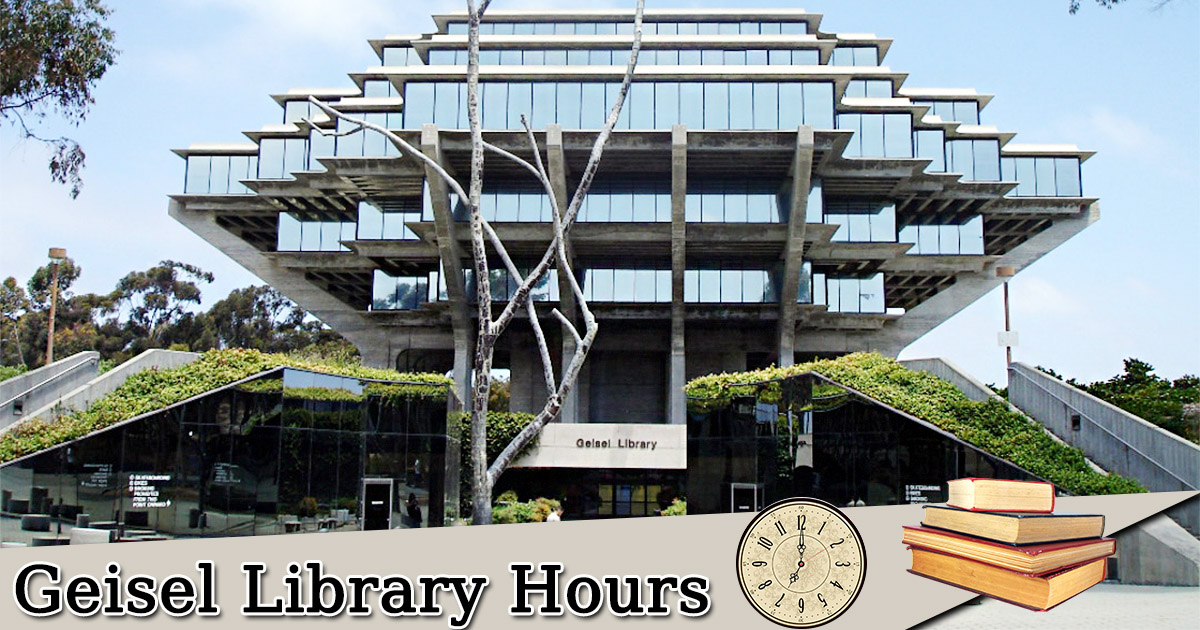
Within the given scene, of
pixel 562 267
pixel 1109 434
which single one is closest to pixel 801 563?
pixel 1109 434

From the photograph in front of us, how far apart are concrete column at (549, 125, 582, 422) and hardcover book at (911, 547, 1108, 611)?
92.9 feet

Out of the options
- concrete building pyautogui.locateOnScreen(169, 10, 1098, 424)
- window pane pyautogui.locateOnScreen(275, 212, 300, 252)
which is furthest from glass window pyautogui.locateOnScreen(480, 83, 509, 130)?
window pane pyautogui.locateOnScreen(275, 212, 300, 252)

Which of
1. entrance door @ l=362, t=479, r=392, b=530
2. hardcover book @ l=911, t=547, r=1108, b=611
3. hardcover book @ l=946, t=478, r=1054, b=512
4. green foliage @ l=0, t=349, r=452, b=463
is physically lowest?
entrance door @ l=362, t=479, r=392, b=530

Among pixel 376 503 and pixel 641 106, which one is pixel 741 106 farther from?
pixel 376 503

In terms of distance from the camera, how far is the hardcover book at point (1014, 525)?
488 cm

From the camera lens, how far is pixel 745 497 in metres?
23.5

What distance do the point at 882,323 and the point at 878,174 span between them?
7377 millimetres

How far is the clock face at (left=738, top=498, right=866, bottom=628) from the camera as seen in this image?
6.06 metres

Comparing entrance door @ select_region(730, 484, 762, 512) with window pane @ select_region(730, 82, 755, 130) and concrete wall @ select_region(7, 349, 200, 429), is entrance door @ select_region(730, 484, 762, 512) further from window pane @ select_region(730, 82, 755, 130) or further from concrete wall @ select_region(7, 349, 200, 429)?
window pane @ select_region(730, 82, 755, 130)

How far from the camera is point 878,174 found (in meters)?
38.9

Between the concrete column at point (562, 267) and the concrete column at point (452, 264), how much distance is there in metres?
4.07

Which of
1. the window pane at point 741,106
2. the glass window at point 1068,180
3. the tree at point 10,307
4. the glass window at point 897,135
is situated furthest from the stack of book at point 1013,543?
the tree at point 10,307

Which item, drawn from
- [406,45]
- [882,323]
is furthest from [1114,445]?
[406,45]

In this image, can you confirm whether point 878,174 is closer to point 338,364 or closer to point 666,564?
point 338,364
